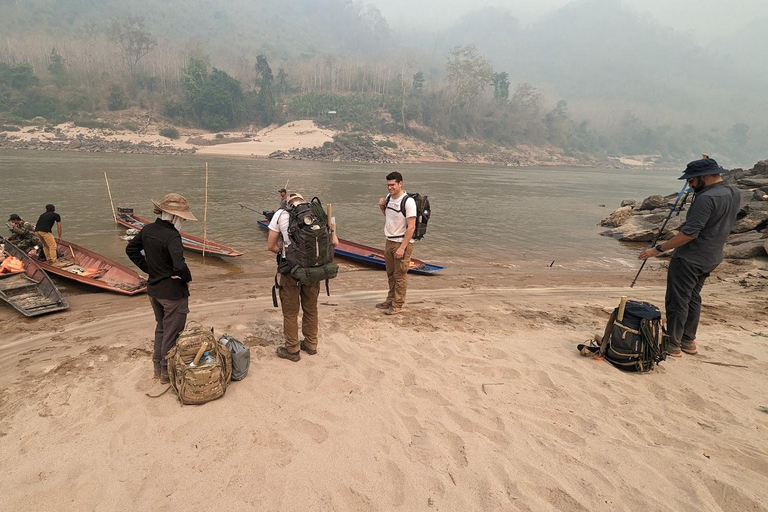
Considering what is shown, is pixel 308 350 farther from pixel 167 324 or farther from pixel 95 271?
pixel 95 271

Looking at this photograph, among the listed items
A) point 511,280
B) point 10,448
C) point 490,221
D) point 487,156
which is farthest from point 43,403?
point 487,156

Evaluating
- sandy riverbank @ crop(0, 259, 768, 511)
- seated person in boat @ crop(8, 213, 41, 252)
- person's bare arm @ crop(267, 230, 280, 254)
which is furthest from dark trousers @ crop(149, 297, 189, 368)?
seated person in boat @ crop(8, 213, 41, 252)

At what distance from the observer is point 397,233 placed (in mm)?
5945

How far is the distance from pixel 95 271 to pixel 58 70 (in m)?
103

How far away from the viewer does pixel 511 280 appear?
9641mm

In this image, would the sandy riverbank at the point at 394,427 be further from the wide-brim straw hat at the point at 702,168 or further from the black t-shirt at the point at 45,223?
the black t-shirt at the point at 45,223

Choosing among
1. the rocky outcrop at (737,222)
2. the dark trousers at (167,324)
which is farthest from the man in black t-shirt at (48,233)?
the rocky outcrop at (737,222)

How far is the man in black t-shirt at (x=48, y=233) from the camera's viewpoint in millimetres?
8582

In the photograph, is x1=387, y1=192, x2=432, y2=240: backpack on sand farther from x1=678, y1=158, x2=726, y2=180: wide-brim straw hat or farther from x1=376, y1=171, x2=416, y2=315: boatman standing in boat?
x1=678, y1=158, x2=726, y2=180: wide-brim straw hat

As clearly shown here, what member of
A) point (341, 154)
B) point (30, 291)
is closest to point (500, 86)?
point (341, 154)

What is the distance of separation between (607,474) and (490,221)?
725 inches

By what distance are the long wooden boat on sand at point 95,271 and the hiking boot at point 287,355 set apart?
186 inches

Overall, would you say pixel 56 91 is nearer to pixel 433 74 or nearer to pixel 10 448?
pixel 10 448

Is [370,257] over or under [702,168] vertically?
under
